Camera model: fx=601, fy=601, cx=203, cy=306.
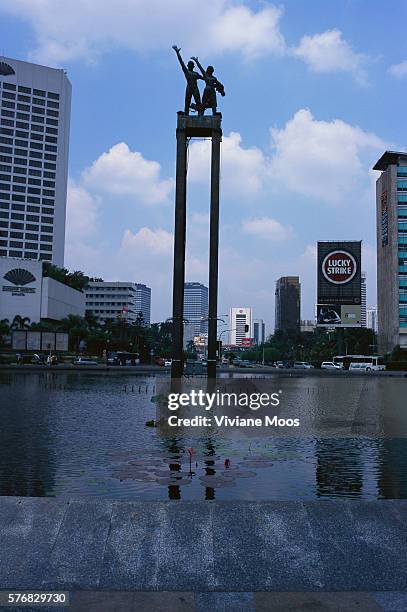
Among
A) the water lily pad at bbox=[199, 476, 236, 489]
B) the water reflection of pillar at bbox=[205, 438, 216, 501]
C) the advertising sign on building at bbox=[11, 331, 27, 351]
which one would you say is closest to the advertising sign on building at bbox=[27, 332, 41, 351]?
the advertising sign on building at bbox=[11, 331, 27, 351]

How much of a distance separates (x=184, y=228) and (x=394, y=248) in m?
93.1

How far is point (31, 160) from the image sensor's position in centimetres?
16988

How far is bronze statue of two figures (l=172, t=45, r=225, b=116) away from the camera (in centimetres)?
3616

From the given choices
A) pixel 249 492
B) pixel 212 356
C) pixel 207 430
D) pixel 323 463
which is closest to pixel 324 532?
pixel 249 492

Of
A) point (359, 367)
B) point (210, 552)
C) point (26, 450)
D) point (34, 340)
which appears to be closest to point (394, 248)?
point (359, 367)

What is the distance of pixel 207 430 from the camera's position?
20203 millimetres

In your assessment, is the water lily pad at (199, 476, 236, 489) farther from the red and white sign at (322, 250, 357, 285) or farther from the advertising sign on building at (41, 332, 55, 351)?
the advertising sign on building at (41, 332, 55, 351)

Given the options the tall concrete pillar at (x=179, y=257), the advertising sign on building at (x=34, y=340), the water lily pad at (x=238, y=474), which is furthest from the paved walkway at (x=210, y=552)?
the advertising sign on building at (x=34, y=340)

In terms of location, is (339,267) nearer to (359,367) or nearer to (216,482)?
(359,367)

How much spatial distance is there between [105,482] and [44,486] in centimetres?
115

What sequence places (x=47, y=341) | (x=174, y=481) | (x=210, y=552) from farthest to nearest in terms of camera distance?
1. (x=47, y=341)
2. (x=174, y=481)
3. (x=210, y=552)

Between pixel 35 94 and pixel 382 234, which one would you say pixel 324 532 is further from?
pixel 35 94

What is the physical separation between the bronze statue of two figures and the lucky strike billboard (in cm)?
5698

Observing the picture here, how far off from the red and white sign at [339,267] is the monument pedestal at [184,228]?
186 feet
